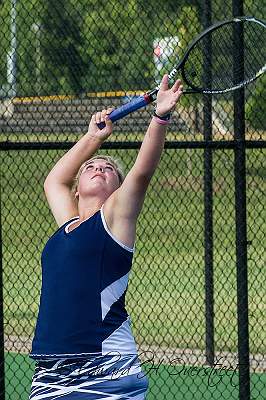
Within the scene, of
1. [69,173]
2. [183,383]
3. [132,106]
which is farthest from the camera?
[183,383]

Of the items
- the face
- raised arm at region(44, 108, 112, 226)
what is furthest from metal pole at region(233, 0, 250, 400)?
the face

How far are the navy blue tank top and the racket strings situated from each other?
2095mm

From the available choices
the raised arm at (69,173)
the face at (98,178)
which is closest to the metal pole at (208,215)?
the raised arm at (69,173)

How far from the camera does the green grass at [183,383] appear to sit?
683 cm

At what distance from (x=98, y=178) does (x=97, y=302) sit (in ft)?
1.64

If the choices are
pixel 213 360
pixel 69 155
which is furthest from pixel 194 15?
pixel 69 155

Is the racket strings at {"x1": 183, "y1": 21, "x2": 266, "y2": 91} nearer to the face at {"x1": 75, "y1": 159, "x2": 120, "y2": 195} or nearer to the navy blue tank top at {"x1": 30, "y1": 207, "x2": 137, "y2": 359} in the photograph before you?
the face at {"x1": 75, "y1": 159, "x2": 120, "y2": 195}

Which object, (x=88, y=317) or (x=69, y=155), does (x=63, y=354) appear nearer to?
(x=88, y=317)

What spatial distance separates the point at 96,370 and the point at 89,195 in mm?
657

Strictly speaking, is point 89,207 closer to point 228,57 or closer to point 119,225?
point 119,225

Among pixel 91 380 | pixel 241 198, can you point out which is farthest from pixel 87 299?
pixel 241 198

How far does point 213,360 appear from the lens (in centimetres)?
698

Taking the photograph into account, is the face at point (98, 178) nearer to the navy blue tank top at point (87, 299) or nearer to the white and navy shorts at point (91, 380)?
the navy blue tank top at point (87, 299)

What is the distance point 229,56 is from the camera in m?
6.40
